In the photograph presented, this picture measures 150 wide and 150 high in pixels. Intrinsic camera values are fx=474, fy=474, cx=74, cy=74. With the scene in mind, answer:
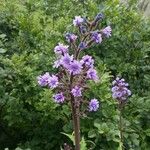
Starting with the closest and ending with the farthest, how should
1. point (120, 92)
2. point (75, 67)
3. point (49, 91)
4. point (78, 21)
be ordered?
point (75, 67), point (78, 21), point (120, 92), point (49, 91)

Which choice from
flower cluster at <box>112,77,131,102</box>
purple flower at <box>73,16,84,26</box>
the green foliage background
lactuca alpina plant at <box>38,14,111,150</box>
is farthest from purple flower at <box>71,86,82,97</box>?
the green foliage background

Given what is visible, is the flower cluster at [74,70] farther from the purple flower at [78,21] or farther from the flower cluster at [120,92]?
the flower cluster at [120,92]

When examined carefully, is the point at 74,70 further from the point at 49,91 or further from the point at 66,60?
the point at 49,91

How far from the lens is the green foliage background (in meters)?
4.18

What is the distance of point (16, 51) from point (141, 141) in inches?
63.5

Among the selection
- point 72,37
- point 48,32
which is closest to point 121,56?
point 48,32

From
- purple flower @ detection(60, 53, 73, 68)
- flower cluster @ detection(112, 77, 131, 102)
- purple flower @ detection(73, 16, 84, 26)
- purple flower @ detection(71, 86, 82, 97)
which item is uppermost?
purple flower @ detection(73, 16, 84, 26)

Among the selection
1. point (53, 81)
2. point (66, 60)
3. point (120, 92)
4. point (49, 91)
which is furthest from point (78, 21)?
point (49, 91)

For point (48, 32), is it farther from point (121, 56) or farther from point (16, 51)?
point (121, 56)

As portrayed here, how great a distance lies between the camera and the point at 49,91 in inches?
163

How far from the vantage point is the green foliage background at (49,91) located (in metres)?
4.18

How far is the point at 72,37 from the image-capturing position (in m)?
2.99

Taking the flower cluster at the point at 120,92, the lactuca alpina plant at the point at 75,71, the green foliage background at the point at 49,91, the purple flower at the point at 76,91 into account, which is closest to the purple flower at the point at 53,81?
the lactuca alpina plant at the point at 75,71

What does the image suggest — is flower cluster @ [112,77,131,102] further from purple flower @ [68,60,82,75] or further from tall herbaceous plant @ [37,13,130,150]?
purple flower @ [68,60,82,75]
